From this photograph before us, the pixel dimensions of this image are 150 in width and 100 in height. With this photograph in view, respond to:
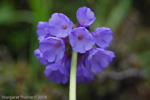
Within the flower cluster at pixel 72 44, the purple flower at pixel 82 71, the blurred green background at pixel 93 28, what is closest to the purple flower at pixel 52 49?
the flower cluster at pixel 72 44

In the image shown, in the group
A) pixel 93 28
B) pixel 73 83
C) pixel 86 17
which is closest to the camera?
pixel 73 83

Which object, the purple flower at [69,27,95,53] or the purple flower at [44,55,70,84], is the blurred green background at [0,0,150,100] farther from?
the purple flower at [69,27,95,53]

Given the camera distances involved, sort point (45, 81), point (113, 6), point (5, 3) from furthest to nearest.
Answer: point (113, 6), point (5, 3), point (45, 81)

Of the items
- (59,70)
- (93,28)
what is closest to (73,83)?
(59,70)

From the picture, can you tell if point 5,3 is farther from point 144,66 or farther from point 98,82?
point 144,66

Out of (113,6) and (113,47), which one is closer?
(113,47)

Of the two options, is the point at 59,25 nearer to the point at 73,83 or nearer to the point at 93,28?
the point at 73,83

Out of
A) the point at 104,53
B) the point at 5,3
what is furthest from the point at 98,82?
the point at 5,3
